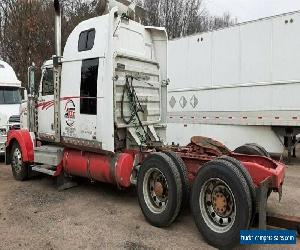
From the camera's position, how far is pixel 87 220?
630 cm

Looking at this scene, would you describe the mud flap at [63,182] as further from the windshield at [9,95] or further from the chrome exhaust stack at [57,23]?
the windshield at [9,95]

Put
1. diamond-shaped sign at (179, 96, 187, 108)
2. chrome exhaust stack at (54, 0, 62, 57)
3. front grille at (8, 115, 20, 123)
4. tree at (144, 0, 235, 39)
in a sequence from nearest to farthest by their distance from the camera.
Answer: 1. chrome exhaust stack at (54, 0, 62, 57)
2. front grille at (8, 115, 20, 123)
3. diamond-shaped sign at (179, 96, 187, 108)
4. tree at (144, 0, 235, 39)

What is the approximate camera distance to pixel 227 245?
16.1 ft

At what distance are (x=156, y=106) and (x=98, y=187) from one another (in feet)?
7.26

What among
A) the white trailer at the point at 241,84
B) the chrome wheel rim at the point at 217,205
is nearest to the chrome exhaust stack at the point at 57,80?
the chrome wheel rim at the point at 217,205

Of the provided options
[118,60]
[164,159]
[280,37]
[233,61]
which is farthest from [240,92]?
[164,159]

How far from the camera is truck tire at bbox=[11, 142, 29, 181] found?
934cm

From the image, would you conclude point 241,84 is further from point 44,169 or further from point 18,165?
point 18,165

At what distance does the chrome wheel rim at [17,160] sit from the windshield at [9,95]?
14.1 ft

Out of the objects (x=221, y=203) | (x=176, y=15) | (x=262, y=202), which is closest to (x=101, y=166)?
(x=221, y=203)

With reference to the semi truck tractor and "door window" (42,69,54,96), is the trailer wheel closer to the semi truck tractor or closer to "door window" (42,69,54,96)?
the semi truck tractor

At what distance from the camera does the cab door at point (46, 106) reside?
862 centimetres

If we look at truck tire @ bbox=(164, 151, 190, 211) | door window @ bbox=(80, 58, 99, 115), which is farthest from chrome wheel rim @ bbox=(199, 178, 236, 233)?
door window @ bbox=(80, 58, 99, 115)

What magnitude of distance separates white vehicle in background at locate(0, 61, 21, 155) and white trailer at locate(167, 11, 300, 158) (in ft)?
17.8
